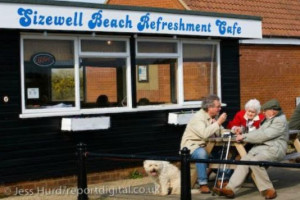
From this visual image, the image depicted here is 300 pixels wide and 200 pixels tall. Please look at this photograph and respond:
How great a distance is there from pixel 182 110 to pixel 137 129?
1.12 metres

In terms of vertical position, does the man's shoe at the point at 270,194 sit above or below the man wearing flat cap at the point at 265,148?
below

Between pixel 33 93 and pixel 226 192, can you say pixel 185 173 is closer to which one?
pixel 226 192

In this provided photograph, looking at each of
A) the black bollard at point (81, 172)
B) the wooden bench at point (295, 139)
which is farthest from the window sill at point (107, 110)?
the wooden bench at point (295, 139)

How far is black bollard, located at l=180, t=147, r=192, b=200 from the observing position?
6.94m

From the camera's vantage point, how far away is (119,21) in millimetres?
10156

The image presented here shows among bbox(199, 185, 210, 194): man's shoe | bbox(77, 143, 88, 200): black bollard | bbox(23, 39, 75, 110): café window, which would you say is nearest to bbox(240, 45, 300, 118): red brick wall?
bbox(23, 39, 75, 110): café window

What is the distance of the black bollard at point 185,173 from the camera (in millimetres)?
6938

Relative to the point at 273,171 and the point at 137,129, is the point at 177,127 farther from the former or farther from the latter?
the point at 273,171

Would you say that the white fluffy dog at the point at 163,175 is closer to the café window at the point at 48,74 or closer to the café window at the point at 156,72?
the café window at the point at 48,74

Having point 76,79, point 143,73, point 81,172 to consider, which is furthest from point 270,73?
point 81,172

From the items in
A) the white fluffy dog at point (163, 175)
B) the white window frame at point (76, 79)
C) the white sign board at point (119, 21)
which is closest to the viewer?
the white fluffy dog at point (163, 175)

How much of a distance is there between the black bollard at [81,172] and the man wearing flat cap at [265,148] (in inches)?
74.1

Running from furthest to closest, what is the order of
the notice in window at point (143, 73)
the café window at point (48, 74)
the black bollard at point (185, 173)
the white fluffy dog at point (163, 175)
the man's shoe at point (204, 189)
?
the notice in window at point (143, 73) < the café window at point (48, 74) < the man's shoe at point (204, 189) < the white fluffy dog at point (163, 175) < the black bollard at point (185, 173)

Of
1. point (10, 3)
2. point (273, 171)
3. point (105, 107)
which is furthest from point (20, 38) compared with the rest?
point (273, 171)
